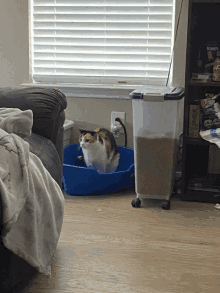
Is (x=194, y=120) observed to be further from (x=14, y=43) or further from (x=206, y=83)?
(x=14, y=43)

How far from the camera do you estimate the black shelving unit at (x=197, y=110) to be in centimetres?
199

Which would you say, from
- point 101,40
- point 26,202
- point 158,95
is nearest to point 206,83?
point 158,95

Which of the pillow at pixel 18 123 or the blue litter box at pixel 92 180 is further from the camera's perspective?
the blue litter box at pixel 92 180

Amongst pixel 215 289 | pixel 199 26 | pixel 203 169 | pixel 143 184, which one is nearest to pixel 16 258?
pixel 215 289

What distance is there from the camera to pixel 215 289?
48.3 inches

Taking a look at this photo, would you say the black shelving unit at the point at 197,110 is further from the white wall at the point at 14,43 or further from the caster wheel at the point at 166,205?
the white wall at the point at 14,43

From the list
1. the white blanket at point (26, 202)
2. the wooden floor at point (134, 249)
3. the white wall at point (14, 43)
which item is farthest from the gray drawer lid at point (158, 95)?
the white wall at point (14, 43)

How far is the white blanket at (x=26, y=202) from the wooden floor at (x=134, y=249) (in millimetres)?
231

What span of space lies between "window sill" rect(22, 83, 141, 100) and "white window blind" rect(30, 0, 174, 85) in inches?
2.3

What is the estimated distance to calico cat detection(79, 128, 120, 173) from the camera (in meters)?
2.11

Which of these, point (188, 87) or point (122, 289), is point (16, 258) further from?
point (188, 87)

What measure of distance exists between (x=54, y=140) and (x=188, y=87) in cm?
93

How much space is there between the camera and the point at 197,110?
202 cm

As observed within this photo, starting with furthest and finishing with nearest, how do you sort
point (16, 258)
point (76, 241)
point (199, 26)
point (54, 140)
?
1. point (199, 26)
2. point (76, 241)
3. point (54, 140)
4. point (16, 258)
